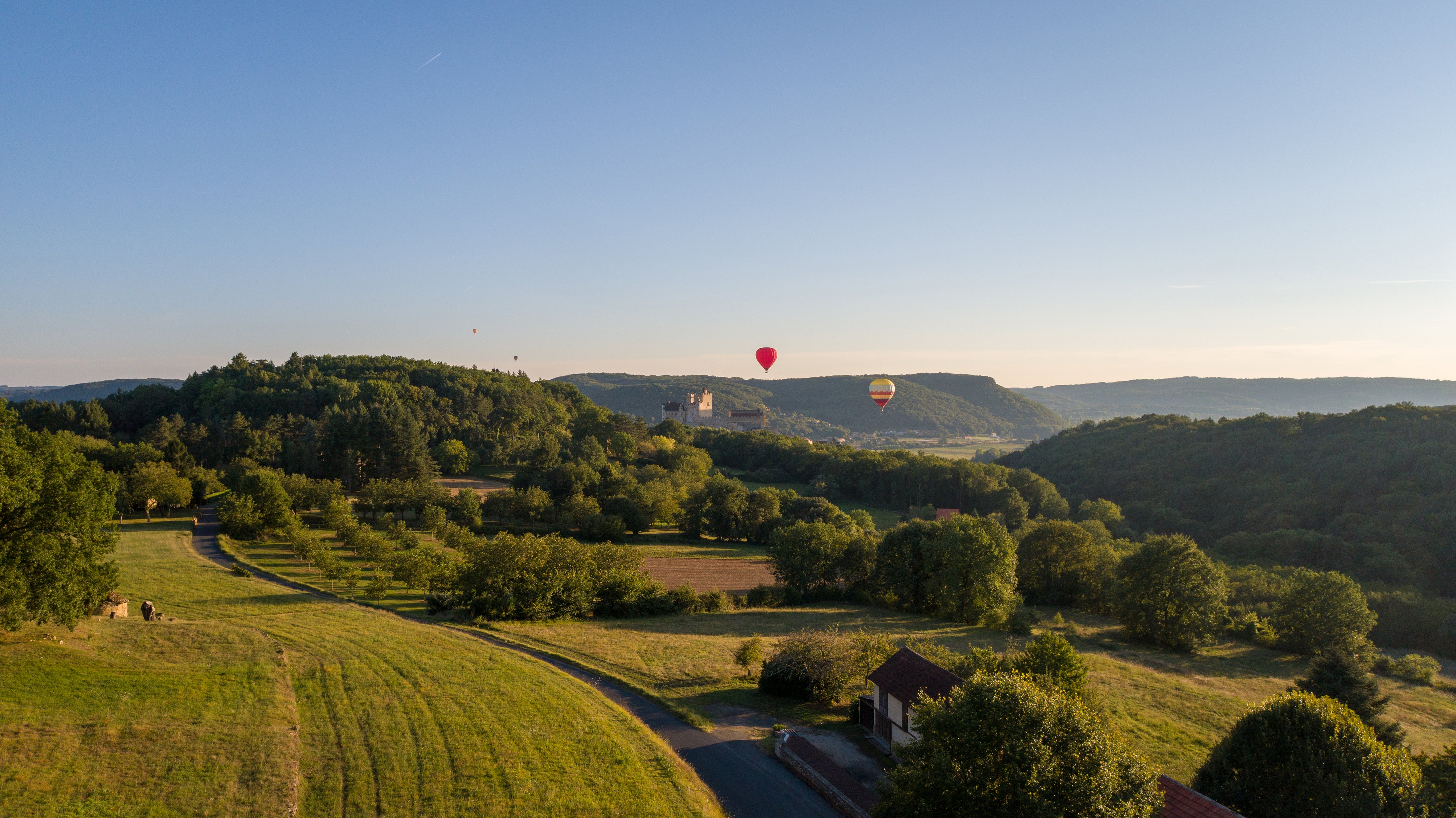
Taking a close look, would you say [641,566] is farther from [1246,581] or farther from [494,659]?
[1246,581]

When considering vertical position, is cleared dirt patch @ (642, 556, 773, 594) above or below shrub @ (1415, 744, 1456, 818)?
below

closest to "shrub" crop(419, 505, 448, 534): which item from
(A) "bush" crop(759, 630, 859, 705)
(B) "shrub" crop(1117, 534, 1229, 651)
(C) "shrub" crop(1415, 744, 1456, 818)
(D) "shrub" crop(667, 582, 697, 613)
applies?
(D) "shrub" crop(667, 582, 697, 613)

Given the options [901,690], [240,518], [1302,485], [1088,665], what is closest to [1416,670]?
[1088,665]

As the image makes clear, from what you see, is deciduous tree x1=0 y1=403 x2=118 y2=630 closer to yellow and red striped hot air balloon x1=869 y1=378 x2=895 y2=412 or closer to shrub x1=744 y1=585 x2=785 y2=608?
shrub x1=744 y1=585 x2=785 y2=608

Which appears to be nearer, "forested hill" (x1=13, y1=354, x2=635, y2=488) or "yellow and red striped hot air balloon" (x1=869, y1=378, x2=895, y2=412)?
"forested hill" (x1=13, y1=354, x2=635, y2=488)

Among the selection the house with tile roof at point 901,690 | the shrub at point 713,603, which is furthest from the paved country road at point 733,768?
the shrub at point 713,603
